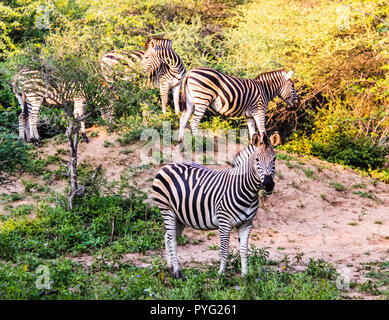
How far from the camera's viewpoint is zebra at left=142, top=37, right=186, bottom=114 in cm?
1216

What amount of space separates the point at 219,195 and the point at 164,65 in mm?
7089

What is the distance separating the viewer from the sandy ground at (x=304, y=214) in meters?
7.79

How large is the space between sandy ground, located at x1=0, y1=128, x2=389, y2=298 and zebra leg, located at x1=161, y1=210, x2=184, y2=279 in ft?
2.59

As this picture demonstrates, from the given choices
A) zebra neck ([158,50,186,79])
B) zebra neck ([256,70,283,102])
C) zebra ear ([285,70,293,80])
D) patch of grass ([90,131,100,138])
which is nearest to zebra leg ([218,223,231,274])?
zebra neck ([256,70,283,102])

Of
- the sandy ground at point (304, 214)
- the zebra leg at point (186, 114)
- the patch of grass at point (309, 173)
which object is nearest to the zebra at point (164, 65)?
the zebra leg at point (186, 114)

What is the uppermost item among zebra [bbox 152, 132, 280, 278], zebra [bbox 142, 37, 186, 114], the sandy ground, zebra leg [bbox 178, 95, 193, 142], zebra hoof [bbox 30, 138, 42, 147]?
zebra [bbox 142, 37, 186, 114]

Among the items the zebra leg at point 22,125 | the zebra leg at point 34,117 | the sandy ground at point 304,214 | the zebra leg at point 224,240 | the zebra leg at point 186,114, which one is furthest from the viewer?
the zebra leg at point 22,125

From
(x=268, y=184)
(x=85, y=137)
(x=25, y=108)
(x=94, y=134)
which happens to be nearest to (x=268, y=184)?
(x=268, y=184)

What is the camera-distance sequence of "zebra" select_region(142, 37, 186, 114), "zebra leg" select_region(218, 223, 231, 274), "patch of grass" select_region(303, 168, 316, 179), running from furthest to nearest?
"zebra" select_region(142, 37, 186, 114) → "patch of grass" select_region(303, 168, 316, 179) → "zebra leg" select_region(218, 223, 231, 274)

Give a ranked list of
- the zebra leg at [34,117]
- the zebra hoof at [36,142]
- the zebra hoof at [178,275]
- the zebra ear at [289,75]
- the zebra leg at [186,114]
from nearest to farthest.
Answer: the zebra hoof at [178,275] → the zebra leg at [186,114] → the zebra ear at [289,75] → the zebra leg at [34,117] → the zebra hoof at [36,142]

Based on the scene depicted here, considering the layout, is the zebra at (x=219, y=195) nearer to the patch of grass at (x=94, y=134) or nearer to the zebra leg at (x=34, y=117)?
the patch of grass at (x=94, y=134)

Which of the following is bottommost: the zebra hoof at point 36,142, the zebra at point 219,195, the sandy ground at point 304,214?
the sandy ground at point 304,214

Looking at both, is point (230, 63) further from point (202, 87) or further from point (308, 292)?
point (308, 292)

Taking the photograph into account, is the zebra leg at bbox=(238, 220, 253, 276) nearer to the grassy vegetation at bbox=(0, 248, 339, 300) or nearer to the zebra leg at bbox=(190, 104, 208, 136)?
the grassy vegetation at bbox=(0, 248, 339, 300)
